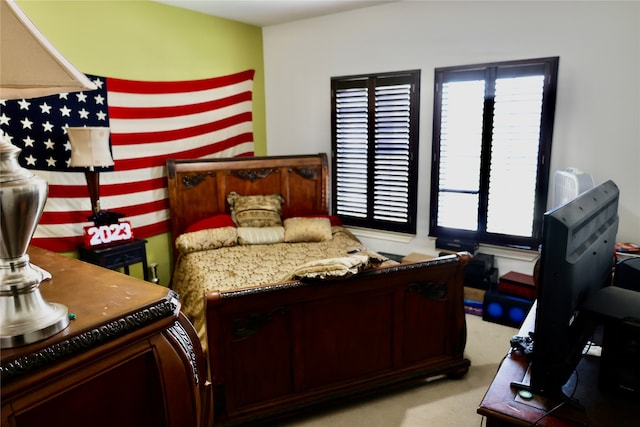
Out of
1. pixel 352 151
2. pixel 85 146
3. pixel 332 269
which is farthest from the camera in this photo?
pixel 352 151

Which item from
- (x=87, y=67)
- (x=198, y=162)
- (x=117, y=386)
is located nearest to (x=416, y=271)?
(x=117, y=386)

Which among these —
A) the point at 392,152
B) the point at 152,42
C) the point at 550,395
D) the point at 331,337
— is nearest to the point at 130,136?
the point at 152,42

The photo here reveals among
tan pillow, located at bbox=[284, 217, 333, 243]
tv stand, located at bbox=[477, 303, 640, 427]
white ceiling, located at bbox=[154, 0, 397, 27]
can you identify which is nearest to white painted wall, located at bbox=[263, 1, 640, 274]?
Result: white ceiling, located at bbox=[154, 0, 397, 27]

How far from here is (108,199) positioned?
11.9ft

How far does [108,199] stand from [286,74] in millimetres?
2403

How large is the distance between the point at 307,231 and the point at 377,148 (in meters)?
1.13

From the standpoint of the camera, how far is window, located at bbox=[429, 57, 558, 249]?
3428 mm

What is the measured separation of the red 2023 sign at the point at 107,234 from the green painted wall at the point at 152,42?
58 centimetres

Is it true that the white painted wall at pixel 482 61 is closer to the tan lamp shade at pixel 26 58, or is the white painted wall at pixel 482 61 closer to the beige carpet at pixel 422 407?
the beige carpet at pixel 422 407

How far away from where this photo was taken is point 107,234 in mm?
3346

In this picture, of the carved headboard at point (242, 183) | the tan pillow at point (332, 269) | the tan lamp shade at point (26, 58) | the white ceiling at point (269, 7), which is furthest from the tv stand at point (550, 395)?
the white ceiling at point (269, 7)

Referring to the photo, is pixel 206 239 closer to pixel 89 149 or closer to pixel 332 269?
pixel 89 149

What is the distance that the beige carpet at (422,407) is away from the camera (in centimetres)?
242

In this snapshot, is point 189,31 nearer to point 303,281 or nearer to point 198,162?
point 198,162
